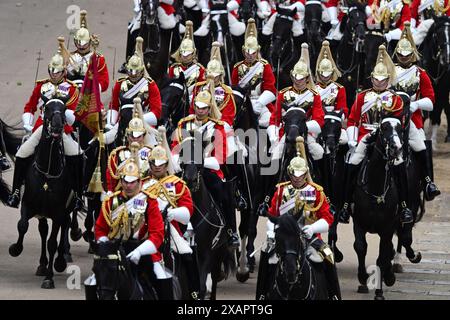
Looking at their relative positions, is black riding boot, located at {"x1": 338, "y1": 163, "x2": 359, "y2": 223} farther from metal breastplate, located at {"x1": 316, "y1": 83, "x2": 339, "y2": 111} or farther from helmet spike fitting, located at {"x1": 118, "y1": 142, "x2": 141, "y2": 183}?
helmet spike fitting, located at {"x1": 118, "y1": 142, "x2": 141, "y2": 183}

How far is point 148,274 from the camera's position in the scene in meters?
17.6

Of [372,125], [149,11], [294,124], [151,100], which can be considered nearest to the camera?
[294,124]

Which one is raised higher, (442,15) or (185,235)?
(442,15)

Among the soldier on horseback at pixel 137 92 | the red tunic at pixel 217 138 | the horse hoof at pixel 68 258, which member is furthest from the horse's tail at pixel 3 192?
the red tunic at pixel 217 138

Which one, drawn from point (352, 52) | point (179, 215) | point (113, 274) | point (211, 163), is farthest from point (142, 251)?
point (352, 52)

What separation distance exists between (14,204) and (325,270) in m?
5.07

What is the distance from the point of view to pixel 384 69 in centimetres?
2266

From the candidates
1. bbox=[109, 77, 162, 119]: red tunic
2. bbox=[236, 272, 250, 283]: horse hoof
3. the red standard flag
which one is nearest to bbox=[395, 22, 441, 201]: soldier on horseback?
bbox=[236, 272, 250, 283]: horse hoof

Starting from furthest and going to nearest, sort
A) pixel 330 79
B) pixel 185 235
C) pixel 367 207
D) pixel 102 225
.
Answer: pixel 330 79 → pixel 367 207 → pixel 185 235 → pixel 102 225

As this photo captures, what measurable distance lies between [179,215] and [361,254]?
3.96 m

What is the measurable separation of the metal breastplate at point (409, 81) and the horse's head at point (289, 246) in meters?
6.51

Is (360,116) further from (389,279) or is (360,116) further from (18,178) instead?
(18,178)
